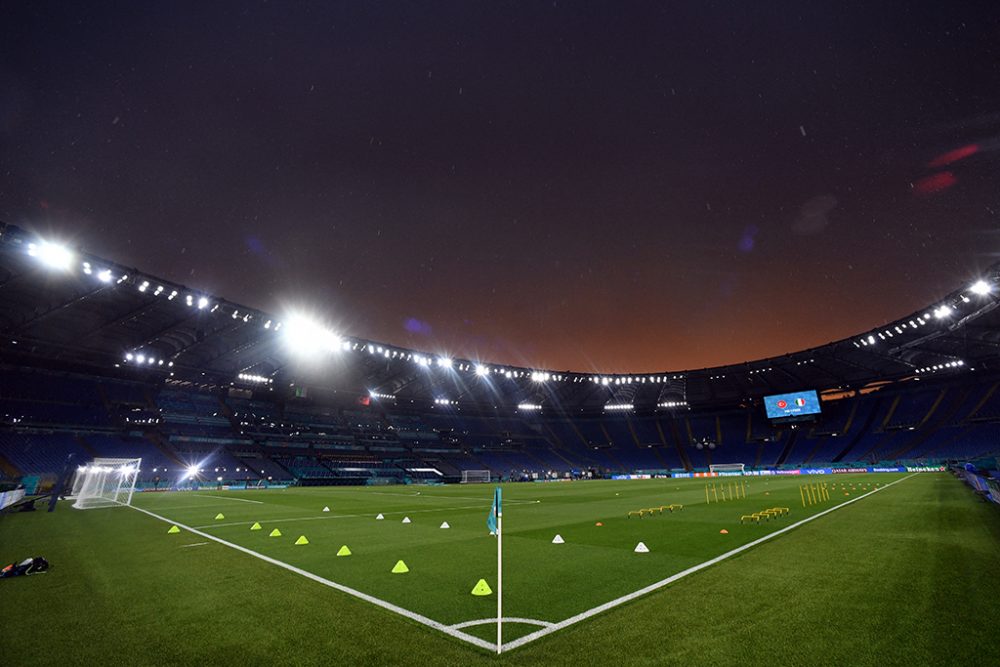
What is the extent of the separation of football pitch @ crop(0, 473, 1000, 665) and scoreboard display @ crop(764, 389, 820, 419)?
64.0 m

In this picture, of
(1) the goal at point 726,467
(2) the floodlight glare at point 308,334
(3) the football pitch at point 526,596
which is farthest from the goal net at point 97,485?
(1) the goal at point 726,467

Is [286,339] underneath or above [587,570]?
above

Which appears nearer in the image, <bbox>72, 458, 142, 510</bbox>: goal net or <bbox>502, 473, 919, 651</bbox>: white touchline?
<bbox>502, 473, 919, 651</bbox>: white touchline

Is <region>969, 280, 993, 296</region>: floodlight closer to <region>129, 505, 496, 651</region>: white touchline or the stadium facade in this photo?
the stadium facade

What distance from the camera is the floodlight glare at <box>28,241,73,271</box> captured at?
82.9 ft

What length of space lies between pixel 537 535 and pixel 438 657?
8457 mm

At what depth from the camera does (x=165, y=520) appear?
55.0 ft

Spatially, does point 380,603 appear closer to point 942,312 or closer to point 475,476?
point 942,312

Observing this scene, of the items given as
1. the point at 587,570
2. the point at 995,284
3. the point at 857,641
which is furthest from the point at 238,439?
the point at 995,284

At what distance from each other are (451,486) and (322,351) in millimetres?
23838

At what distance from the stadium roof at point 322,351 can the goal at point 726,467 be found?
14.5 m

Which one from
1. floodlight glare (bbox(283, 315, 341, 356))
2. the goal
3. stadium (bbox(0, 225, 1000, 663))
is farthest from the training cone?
the goal

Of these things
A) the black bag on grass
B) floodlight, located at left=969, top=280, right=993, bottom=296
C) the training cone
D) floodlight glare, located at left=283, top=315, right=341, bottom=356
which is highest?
A: floodlight glare, located at left=283, top=315, right=341, bottom=356

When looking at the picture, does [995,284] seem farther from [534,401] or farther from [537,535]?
[534,401]
